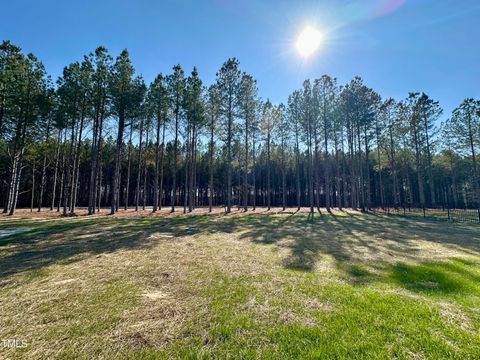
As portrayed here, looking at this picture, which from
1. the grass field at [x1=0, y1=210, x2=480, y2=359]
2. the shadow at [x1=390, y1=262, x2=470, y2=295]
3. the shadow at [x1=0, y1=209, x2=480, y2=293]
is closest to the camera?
the grass field at [x1=0, y1=210, x2=480, y2=359]

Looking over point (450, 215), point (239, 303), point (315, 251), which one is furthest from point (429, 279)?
point (450, 215)

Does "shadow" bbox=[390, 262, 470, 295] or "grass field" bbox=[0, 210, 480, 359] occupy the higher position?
"grass field" bbox=[0, 210, 480, 359]

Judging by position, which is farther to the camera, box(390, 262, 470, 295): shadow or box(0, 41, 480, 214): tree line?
box(0, 41, 480, 214): tree line

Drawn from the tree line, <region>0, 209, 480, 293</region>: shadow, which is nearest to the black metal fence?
the tree line

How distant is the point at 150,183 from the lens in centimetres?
5459

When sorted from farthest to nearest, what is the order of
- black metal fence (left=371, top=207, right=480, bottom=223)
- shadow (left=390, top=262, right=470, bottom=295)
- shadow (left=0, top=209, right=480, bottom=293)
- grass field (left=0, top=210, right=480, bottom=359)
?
Result: black metal fence (left=371, top=207, right=480, bottom=223) → shadow (left=0, top=209, right=480, bottom=293) → shadow (left=390, top=262, right=470, bottom=295) → grass field (left=0, top=210, right=480, bottom=359)

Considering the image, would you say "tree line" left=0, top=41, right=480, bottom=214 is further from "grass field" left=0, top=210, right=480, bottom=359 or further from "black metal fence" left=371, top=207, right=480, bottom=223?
"grass field" left=0, top=210, right=480, bottom=359

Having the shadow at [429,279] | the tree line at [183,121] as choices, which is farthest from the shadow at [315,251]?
the tree line at [183,121]

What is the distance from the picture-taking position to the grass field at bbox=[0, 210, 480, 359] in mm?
2873

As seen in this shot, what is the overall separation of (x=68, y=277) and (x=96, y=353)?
3.62 m

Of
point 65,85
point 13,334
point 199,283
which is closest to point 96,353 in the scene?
point 13,334

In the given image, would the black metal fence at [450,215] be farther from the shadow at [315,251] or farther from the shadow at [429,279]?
the shadow at [429,279]

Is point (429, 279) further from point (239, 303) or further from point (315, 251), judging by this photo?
point (239, 303)

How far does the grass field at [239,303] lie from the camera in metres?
2.87
